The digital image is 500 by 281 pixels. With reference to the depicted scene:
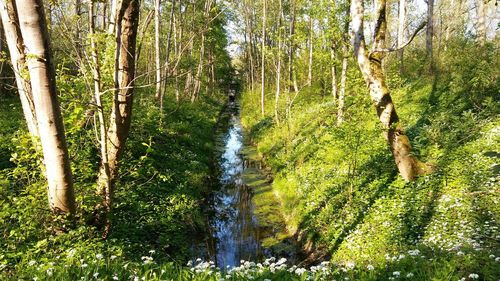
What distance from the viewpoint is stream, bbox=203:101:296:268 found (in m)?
9.87

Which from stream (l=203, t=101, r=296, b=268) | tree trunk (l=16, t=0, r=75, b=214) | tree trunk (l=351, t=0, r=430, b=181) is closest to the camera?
tree trunk (l=16, t=0, r=75, b=214)

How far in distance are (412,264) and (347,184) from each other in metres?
5.79

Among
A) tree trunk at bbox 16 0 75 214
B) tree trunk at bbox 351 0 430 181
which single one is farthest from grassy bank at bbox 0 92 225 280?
tree trunk at bbox 351 0 430 181

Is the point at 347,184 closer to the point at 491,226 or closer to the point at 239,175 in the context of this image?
the point at 491,226

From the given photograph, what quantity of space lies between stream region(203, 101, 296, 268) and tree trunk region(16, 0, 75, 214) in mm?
5635

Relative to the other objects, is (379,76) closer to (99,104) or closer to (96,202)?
(99,104)

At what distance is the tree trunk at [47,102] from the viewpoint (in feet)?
12.7

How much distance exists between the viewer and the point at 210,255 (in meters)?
9.62

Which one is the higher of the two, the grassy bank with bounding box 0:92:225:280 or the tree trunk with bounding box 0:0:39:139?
the tree trunk with bounding box 0:0:39:139

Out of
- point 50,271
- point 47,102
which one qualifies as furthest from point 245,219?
point 47,102

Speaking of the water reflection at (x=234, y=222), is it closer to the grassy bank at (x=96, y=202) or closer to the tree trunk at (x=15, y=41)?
the grassy bank at (x=96, y=202)

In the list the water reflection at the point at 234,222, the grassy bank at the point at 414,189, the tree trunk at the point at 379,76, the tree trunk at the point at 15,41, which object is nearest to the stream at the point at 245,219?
the water reflection at the point at 234,222

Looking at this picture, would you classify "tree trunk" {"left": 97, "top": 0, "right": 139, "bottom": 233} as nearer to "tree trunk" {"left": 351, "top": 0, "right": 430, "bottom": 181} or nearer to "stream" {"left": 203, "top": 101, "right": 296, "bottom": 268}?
"stream" {"left": 203, "top": 101, "right": 296, "bottom": 268}

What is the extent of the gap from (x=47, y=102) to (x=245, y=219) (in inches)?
352
